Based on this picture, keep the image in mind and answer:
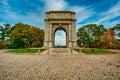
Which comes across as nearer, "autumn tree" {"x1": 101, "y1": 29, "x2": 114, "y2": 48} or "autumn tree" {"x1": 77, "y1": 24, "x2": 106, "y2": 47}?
"autumn tree" {"x1": 101, "y1": 29, "x2": 114, "y2": 48}

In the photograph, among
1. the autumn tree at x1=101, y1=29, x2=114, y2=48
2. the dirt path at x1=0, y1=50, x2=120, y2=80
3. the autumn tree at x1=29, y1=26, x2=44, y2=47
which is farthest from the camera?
the autumn tree at x1=29, y1=26, x2=44, y2=47

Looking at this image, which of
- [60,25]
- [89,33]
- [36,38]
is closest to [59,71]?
[60,25]

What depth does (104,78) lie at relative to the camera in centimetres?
512

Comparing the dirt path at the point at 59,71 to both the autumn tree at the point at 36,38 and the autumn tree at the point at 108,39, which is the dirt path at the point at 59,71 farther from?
the autumn tree at the point at 36,38

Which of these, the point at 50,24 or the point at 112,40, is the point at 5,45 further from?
the point at 112,40

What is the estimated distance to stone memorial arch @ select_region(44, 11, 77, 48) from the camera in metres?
35.7

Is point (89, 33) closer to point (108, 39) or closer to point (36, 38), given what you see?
point (108, 39)

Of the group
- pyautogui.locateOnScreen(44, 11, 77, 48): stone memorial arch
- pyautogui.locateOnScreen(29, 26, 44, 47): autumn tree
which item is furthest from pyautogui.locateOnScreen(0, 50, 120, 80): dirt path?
pyautogui.locateOnScreen(29, 26, 44, 47): autumn tree

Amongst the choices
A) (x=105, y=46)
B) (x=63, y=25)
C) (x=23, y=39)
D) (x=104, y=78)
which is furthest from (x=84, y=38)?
(x=104, y=78)

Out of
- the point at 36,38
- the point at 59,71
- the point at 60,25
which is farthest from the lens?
the point at 36,38

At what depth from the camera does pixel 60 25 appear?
36219 millimetres

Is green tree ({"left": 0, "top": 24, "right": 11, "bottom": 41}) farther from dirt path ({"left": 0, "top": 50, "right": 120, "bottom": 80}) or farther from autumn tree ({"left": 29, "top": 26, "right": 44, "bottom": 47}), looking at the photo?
dirt path ({"left": 0, "top": 50, "right": 120, "bottom": 80})

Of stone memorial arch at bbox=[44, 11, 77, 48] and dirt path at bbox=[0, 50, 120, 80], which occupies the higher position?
stone memorial arch at bbox=[44, 11, 77, 48]

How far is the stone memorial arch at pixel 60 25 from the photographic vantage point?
3572 cm
